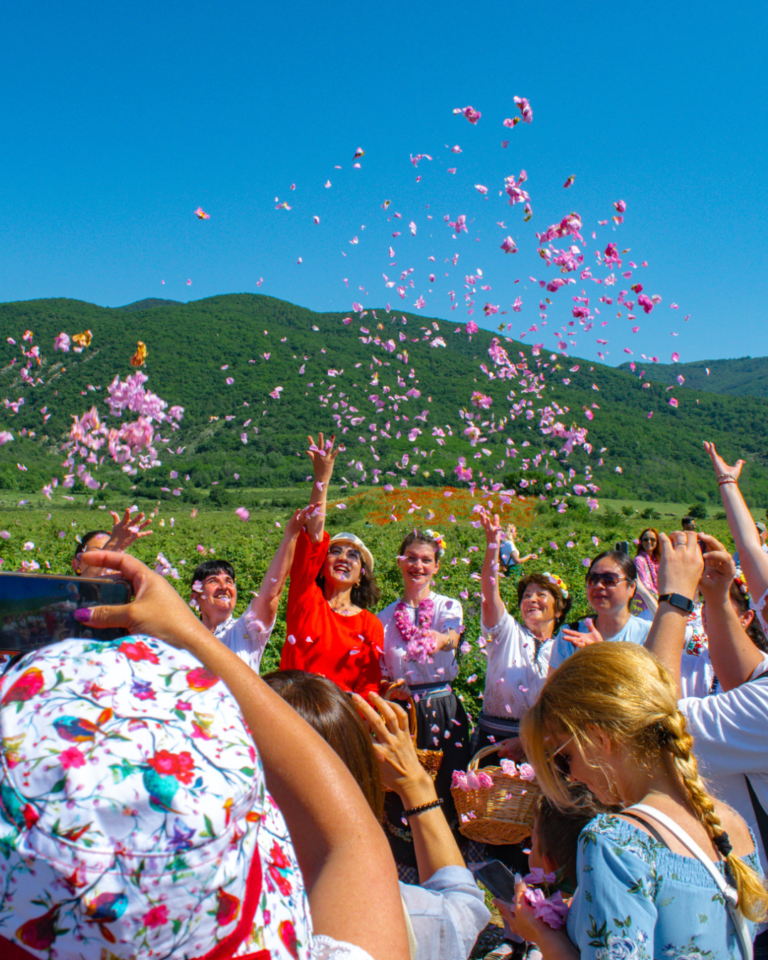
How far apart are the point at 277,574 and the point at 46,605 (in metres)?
2.93

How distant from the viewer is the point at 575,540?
29.4m

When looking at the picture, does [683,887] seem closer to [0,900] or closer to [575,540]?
[0,900]

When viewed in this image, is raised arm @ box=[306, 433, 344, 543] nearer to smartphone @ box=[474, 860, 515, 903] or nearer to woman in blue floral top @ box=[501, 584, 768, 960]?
smartphone @ box=[474, 860, 515, 903]

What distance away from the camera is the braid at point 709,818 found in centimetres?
163

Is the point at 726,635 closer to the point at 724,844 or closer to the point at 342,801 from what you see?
the point at 724,844

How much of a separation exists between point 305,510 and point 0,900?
138 inches

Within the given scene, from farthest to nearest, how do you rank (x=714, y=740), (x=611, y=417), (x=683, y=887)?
(x=611, y=417), (x=714, y=740), (x=683, y=887)

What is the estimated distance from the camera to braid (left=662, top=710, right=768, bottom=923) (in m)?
1.63

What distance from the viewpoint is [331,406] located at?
72500 millimetres

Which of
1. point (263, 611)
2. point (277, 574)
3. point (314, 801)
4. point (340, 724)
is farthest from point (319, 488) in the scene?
point (314, 801)

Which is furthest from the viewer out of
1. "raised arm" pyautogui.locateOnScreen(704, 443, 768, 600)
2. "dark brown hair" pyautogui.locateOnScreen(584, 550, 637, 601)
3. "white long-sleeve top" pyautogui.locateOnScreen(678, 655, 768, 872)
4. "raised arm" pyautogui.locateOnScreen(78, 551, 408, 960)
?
"dark brown hair" pyautogui.locateOnScreen(584, 550, 637, 601)

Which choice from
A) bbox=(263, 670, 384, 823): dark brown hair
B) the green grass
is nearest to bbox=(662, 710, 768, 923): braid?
bbox=(263, 670, 384, 823): dark brown hair

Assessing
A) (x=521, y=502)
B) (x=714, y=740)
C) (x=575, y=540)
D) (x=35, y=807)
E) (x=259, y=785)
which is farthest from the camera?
(x=521, y=502)

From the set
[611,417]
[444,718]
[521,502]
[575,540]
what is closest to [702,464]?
[611,417]
